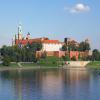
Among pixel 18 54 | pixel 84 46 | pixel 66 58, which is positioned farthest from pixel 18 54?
pixel 84 46

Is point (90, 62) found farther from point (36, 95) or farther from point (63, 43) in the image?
point (36, 95)

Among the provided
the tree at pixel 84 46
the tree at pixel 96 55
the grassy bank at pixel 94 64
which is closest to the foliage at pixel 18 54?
the grassy bank at pixel 94 64

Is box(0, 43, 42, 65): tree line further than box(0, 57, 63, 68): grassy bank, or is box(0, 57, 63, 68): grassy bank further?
box(0, 43, 42, 65): tree line

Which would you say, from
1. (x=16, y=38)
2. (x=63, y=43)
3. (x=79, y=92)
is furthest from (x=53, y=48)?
(x=79, y=92)

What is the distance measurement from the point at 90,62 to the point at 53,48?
67.2 ft

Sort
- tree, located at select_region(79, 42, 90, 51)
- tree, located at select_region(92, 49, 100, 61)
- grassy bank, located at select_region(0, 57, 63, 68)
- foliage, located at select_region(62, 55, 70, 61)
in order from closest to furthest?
1. grassy bank, located at select_region(0, 57, 63, 68)
2. foliage, located at select_region(62, 55, 70, 61)
3. tree, located at select_region(92, 49, 100, 61)
4. tree, located at select_region(79, 42, 90, 51)

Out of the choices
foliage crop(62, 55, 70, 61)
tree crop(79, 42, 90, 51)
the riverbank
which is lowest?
the riverbank

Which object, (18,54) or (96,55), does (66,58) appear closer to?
(96,55)

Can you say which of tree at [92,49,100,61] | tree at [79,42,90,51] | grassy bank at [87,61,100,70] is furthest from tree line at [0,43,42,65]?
tree at [79,42,90,51]

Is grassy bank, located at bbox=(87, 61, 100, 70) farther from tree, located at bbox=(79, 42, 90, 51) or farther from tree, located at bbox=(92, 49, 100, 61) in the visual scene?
tree, located at bbox=(79, 42, 90, 51)

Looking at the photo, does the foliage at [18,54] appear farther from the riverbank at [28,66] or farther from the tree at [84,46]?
the tree at [84,46]

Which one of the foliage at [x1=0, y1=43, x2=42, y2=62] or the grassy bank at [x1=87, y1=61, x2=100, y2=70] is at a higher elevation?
the foliage at [x1=0, y1=43, x2=42, y2=62]

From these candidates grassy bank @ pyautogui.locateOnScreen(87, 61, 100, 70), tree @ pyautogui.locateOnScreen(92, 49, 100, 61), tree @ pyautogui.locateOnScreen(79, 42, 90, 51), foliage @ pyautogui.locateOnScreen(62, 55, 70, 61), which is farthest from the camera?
tree @ pyautogui.locateOnScreen(79, 42, 90, 51)

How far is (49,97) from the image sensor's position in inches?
1150
